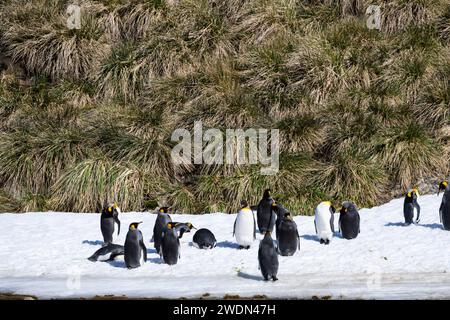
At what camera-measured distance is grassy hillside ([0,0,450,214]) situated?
1139 cm

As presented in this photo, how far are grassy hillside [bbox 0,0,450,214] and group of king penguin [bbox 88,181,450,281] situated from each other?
1.38 meters

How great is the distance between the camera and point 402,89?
12.9 meters

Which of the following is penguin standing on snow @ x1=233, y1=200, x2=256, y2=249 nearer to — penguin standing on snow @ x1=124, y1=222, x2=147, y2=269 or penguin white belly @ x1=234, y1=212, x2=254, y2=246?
penguin white belly @ x1=234, y1=212, x2=254, y2=246

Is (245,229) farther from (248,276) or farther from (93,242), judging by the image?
(93,242)

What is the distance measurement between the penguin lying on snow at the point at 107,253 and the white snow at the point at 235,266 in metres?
0.07

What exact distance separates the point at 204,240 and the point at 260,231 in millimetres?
1148

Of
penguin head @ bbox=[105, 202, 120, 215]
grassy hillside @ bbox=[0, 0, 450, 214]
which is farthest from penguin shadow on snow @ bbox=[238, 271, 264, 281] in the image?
grassy hillside @ bbox=[0, 0, 450, 214]

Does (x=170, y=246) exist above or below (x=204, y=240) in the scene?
below

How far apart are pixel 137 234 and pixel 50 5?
851cm

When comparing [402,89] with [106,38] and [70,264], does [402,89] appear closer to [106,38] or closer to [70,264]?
[106,38]

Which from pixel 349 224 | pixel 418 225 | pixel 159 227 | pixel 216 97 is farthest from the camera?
pixel 216 97

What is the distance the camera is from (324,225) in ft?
29.9

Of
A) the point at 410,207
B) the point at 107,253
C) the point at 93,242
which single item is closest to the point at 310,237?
Result: the point at 410,207

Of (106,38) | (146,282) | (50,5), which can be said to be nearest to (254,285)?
(146,282)
